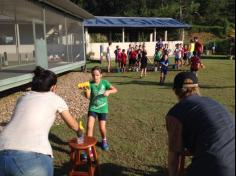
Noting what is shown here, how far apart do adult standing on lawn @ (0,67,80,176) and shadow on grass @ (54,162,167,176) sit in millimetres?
2273

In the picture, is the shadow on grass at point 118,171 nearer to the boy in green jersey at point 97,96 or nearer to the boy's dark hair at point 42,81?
the boy in green jersey at point 97,96

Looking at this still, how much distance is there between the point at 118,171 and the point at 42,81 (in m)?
2.54

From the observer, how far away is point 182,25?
38.5 m

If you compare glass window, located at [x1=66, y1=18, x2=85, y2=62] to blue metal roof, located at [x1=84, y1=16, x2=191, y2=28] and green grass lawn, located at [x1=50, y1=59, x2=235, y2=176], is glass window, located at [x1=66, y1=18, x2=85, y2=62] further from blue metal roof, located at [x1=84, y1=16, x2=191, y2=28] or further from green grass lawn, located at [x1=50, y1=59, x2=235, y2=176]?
blue metal roof, located at [x1=84, y1=16, x2=191, y2=28]

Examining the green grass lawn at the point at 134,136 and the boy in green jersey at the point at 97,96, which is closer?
the green grass lawn at the point at 134,136

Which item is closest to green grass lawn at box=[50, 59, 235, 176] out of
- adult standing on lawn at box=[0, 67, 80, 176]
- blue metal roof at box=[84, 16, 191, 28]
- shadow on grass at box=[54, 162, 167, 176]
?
shadow on grass at box=[54, 162, 167, 176]

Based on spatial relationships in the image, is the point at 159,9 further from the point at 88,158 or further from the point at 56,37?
the point at 88,158

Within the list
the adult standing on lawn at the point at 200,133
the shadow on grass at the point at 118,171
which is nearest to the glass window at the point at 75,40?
the shadow on grass at the point at 118,171

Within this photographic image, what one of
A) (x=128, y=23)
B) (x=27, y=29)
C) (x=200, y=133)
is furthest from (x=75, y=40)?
(x=200, y=133)

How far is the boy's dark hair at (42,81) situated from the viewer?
3.45m

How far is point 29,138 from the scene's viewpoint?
10.5 feet

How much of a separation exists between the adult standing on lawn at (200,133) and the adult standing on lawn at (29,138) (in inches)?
46.5

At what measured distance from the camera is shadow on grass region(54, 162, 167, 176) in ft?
17.7

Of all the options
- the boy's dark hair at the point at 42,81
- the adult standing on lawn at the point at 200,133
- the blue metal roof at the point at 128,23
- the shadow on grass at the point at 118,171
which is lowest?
the shadow on grass at the point at 118,171
